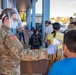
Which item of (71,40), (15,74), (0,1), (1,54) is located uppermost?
(0,1)

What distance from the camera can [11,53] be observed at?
212 centimetres

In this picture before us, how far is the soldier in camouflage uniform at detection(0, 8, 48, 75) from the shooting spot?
2059 millimetres

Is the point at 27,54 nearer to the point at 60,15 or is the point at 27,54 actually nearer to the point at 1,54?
the point at 1,54

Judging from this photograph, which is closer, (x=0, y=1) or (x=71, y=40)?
(x=71, y=40)

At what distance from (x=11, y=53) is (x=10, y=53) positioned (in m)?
0.01

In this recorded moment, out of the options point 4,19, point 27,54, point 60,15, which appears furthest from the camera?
point 60,15

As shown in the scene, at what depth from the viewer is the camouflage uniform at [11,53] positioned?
206 centimetres

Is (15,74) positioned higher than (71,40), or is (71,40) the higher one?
(71,40)

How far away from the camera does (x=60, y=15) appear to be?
107 ft

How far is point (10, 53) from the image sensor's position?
212 centimetres

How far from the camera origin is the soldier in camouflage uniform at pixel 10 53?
2.06 m

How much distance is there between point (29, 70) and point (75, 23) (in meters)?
1.64

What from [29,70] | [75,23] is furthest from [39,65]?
[75,23]

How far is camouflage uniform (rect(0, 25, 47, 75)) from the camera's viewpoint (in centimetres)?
206
